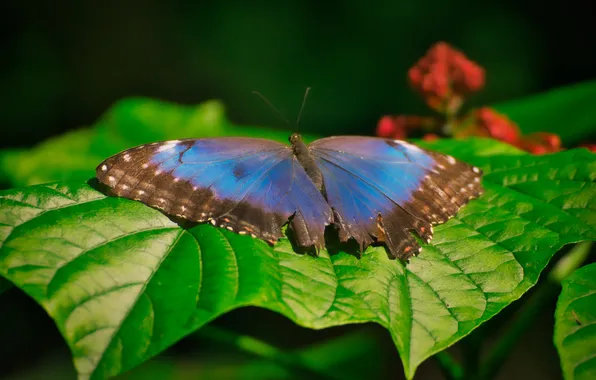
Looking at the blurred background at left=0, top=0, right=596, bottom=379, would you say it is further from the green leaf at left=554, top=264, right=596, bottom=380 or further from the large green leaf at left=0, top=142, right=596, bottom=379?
the green leaf at left=554, top=264, right=596, bottom=380

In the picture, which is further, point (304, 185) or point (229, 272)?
point (304, 185)

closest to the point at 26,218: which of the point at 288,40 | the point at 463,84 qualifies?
the point at 463,84

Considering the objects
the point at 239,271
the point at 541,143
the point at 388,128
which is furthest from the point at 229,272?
the point at 541,143

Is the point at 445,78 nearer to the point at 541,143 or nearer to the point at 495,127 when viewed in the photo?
the point at 495,127

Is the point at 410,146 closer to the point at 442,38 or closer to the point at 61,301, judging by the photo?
the point at 61,301

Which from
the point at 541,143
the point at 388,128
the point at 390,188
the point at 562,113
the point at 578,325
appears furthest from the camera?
the point at 562,113

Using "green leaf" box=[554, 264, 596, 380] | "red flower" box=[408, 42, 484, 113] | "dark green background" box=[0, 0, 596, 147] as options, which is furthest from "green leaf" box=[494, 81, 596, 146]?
"dark green background" box=[0, 0, 596, 147]

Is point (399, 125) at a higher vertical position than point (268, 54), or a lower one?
higher
